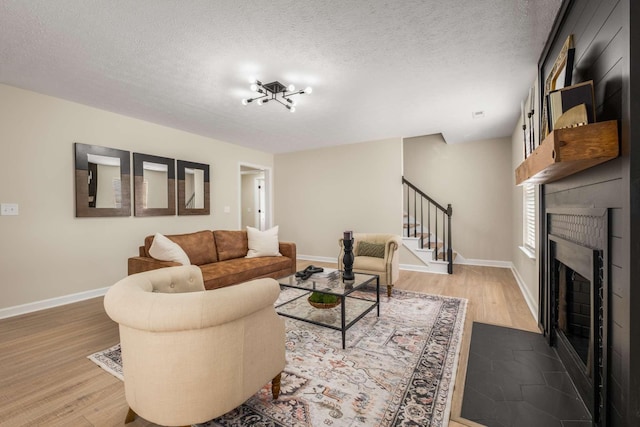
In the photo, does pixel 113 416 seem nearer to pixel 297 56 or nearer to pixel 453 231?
pixel 297 56

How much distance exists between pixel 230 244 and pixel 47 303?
2.18 m

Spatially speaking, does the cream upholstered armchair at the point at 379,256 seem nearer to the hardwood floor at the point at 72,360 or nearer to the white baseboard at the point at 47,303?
the hardwood floor at the point at 72,360

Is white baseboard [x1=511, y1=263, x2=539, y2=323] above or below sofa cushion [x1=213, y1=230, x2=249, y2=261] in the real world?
below

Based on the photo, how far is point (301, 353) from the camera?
7.28 feet

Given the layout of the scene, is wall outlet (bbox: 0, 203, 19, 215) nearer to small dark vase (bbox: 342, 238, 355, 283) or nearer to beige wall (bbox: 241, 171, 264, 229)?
small dark vase (bbox: 342, 238, 355, 283)

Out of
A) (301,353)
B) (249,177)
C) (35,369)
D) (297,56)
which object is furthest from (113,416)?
(249,177)

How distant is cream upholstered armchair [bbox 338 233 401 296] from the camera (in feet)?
11.7

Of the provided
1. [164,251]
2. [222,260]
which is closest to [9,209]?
[164,251]

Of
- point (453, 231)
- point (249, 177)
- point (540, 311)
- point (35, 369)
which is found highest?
point (249, 177)

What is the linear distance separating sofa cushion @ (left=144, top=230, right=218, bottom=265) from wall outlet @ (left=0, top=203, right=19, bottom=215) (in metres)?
1.39

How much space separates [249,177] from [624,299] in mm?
8669

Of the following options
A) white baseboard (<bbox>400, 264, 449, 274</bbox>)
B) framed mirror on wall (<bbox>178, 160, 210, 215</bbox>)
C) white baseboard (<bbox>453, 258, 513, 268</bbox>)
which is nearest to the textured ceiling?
framed mirror on wall (<bbox>178, 160, 210, 215</bbox>)

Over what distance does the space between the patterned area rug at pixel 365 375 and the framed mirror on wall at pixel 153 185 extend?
2.51 m

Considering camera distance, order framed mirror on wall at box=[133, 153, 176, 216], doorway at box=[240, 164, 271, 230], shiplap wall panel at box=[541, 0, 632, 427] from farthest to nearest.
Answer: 1. doorway at box=[240, 164, 271, 230]
2. framed mirror on wall at box=[133, 153, 176, 216]
3. shiplap wall panel at box=[541, 0, 632, 427]
